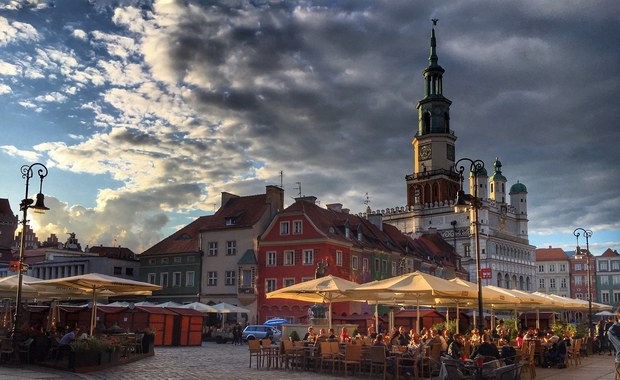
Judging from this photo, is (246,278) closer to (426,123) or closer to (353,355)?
(353,355)

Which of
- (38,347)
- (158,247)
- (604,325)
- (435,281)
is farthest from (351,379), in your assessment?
(158,247)

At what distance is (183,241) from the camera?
2478 inches

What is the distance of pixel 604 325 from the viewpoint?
3744 cm

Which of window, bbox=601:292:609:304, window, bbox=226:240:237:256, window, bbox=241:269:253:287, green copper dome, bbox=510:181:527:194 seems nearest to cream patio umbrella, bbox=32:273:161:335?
window, bbox=241:269:253:287

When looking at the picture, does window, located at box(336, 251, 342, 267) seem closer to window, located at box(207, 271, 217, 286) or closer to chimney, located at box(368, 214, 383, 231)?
window, located at box(207, 271, 217, 286)

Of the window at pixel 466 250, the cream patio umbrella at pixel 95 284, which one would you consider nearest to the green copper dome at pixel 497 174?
the window at pixel 466 250

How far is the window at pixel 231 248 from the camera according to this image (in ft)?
192

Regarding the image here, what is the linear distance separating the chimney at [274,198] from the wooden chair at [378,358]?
39245 millimetres

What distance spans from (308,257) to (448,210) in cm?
5751

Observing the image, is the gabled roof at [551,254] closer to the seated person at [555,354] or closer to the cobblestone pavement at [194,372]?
the cobblestone pavement at [194,372]

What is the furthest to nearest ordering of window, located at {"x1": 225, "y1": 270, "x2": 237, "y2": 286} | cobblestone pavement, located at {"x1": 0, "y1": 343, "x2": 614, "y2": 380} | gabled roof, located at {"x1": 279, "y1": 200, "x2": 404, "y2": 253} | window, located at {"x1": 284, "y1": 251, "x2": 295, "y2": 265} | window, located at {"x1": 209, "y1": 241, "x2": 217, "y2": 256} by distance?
1. window, located at {"x1": 209, "y1": 241, "x2": 217, "y2": 256}
2. window, located at {"x1": 225, "y1": 270, "x2": 237, "y2": 286}
3. gabled roof, located at {"x1": 279, "y1": 200, "x2": 404, "y2": 253}
4. window, located at {"x1": 284, "y1": 251, "x2": 295, "y2": 265}
5. cobblestone pavement, located at {"x1": 0, "y1": 343, "x2": 614, "y2": 380}

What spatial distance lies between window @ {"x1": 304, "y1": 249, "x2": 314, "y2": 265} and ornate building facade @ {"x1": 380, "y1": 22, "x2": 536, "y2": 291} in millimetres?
53026

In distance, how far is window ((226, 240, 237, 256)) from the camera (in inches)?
2308

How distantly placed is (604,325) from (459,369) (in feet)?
82.2
